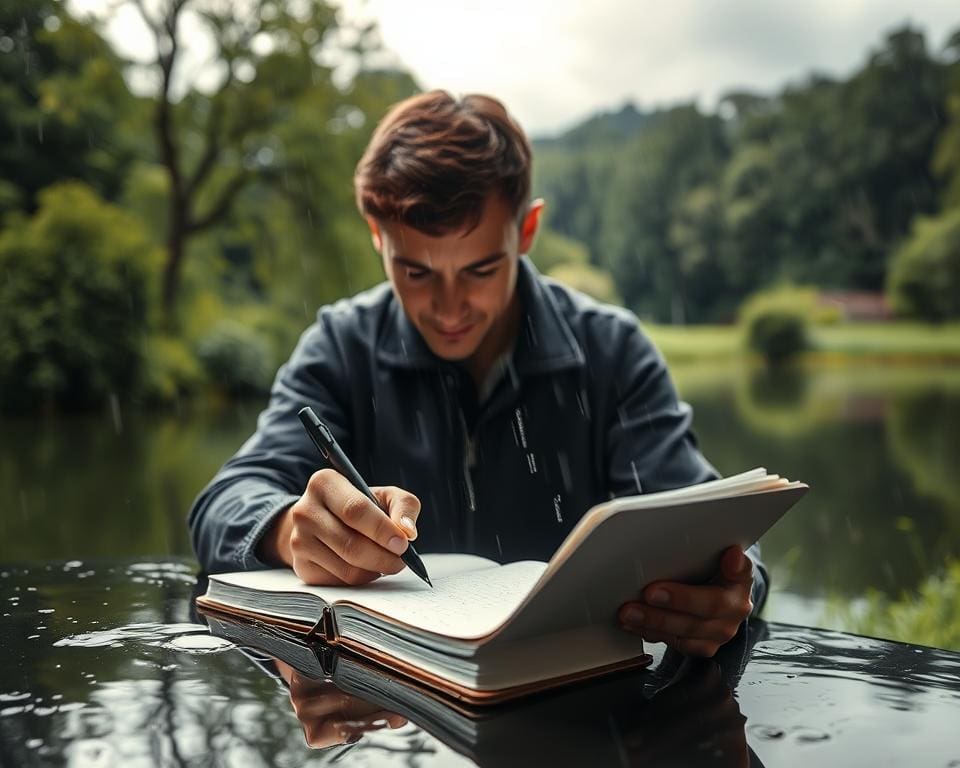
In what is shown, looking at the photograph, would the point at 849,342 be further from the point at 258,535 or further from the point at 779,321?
the point at 258,535

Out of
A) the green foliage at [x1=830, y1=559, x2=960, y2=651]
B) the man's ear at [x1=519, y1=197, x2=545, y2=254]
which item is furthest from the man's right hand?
the green foliage at [x1=830, y1=559, x2=960, y2=651]

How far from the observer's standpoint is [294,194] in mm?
8484

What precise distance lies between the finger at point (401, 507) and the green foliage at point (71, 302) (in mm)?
5764

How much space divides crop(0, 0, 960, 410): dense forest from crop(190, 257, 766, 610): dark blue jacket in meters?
1.44

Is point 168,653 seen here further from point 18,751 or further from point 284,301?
point 284,301

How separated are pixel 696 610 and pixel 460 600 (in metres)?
0.19

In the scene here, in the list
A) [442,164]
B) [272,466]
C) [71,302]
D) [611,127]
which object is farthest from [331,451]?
[71,302]

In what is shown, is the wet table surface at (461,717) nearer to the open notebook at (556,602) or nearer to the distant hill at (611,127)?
the open notebook at (556,602)

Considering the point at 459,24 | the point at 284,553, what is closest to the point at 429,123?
the point at 284,553

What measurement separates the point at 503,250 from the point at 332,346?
37cm

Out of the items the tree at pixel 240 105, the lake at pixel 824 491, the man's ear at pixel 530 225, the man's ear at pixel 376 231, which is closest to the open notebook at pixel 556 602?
the man's ear at pixel 376 231

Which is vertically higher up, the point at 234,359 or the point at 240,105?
the point at 240,105

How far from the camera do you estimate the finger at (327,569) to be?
81cm

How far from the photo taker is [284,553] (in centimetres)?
100
